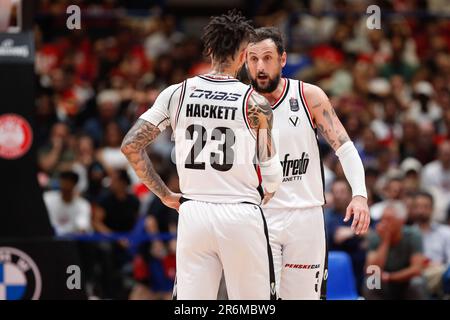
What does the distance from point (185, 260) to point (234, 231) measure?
410 mm

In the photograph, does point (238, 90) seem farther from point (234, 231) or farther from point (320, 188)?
point (320, 188)

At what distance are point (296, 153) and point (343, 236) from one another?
164 inches

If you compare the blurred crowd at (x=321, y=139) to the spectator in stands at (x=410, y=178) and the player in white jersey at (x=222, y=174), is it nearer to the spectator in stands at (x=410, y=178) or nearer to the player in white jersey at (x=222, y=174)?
the spectator in stands at (x=410, y=178)

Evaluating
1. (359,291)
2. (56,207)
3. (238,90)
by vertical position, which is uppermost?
(238,90)

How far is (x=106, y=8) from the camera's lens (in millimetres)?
20328

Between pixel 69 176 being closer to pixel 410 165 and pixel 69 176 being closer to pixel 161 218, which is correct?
pixel 161 218

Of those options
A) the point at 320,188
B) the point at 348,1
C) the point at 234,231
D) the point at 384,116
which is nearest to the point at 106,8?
the point at 348,1

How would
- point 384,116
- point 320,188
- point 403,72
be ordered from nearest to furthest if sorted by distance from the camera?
point 320,188 < point 384,116 < point 403,72

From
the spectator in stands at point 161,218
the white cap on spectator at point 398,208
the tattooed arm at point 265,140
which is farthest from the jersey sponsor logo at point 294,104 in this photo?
the spectator in stands at point 161,218

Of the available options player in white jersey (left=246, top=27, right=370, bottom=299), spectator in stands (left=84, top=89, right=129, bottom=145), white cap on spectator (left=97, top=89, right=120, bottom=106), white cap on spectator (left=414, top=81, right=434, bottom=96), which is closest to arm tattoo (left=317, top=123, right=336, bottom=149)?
player in white jersey (left=246, top=27, right=370, bottom=299)

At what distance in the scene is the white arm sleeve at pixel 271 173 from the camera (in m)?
7.18

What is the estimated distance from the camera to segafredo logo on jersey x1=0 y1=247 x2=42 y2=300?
953 cm
